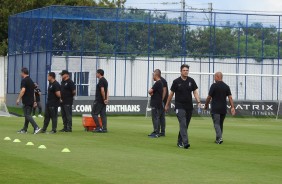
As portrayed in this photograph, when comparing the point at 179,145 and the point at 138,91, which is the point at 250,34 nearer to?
the point at 138,91

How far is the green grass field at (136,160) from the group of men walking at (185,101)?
1.72 ft

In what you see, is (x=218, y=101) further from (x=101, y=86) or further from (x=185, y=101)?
(x=101, y=86)

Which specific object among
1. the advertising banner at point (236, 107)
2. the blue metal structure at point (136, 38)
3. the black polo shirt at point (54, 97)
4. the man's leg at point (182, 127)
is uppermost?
the blue metal structure at point (136, 38)

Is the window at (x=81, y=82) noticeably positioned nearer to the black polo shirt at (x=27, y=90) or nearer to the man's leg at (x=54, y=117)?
the man's leg at (x=54, y=117)

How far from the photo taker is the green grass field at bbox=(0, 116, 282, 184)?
15.3 meters

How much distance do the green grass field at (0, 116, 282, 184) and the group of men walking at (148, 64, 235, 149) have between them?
1.72 ft

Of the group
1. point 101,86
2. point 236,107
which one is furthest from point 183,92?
point 236,107

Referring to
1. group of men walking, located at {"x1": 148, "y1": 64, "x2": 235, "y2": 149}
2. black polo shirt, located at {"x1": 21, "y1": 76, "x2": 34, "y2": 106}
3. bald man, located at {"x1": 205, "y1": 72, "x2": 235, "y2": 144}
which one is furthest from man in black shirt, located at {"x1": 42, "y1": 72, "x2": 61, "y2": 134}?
bald man, located at {"x1": 205, "y1": 72, "x2": 235, "y2": 144}

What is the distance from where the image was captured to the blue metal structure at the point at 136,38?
53562 millimetres

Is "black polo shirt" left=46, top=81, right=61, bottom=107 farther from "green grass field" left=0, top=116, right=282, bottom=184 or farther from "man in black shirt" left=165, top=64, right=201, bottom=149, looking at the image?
"man in black shirt" left=165, top=64, right=201, bottom=149

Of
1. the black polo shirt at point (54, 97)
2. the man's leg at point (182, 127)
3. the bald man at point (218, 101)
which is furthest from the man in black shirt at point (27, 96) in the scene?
the man's leg at point (182, 127)

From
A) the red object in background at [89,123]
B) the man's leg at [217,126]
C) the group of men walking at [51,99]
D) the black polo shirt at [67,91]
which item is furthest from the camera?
the red object in background at [89,123]

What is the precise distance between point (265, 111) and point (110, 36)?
11477mm

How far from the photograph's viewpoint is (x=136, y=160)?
61.1 ft
